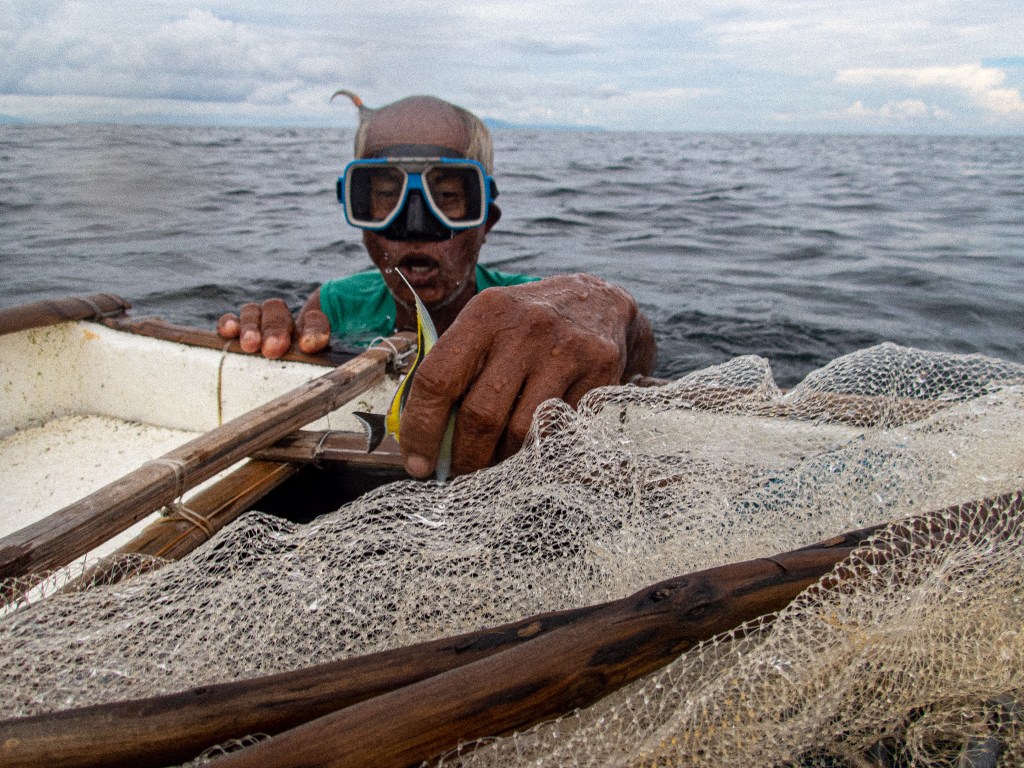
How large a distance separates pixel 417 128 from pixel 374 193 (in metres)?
0.34

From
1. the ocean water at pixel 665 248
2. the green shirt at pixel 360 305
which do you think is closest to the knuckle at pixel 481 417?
the green shirt at pixel 360 305

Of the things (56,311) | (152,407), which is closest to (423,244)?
(152,407)

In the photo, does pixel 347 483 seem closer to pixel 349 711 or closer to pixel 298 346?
pixel 298 346

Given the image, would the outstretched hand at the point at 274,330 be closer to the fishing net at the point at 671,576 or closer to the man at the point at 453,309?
the man at the point at 453,309

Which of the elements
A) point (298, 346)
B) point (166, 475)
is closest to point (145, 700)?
point (166, 475)

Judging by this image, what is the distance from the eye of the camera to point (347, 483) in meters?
2.61

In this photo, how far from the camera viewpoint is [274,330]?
10.9ft

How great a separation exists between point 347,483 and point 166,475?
853 millimetres

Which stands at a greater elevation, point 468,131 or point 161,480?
point 468,131

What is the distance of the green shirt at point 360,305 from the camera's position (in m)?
3.81

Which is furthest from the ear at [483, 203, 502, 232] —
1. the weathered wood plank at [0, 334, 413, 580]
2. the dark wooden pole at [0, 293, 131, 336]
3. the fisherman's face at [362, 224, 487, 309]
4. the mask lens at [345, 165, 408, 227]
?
the dark wooden pole at [0, 293, 131, 336]

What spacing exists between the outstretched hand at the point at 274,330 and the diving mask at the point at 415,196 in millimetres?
523

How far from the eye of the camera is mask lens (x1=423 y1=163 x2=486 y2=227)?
10.2ft

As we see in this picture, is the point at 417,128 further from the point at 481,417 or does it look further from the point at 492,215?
the point at 481,417
